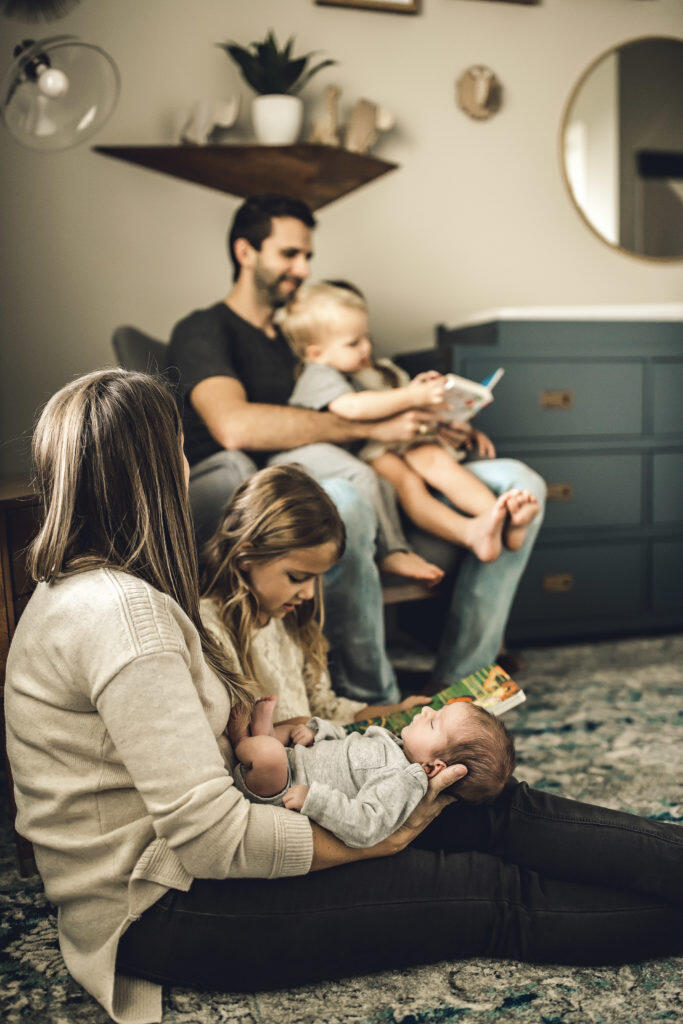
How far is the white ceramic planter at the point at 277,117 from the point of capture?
2.45 m

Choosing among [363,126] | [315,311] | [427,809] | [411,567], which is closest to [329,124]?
[363,126]

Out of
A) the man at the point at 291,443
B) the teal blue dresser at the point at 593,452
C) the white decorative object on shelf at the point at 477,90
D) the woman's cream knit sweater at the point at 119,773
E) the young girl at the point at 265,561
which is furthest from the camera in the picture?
the white decorative object on shelf at the point at 477,90

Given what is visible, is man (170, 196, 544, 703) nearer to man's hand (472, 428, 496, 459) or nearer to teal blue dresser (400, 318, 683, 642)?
man's hand (472, 428, 496, 459)

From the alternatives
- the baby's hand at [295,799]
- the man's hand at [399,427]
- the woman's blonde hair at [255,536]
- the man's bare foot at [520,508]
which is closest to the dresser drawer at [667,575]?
the man's bare foot at [520,508]

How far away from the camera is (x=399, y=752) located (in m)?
1.14

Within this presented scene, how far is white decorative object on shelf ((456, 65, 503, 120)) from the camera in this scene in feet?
9.23

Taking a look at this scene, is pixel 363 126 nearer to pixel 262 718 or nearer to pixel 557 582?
pixel 557 582

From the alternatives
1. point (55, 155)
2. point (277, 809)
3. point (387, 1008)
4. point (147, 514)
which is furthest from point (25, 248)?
point (387, 1008)

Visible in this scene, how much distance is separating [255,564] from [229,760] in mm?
331

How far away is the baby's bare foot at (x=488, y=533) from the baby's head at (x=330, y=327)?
50 centimetres

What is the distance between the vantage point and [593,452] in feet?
8.25

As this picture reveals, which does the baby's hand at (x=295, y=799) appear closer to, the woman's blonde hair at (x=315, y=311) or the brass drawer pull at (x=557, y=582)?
the woman's blonde hair at (x=315, y=311)

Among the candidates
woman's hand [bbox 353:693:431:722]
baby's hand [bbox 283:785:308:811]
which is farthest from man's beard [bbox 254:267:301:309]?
baby's hand [bbox 283:785:308:811]

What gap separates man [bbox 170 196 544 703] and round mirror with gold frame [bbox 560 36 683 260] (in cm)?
121
